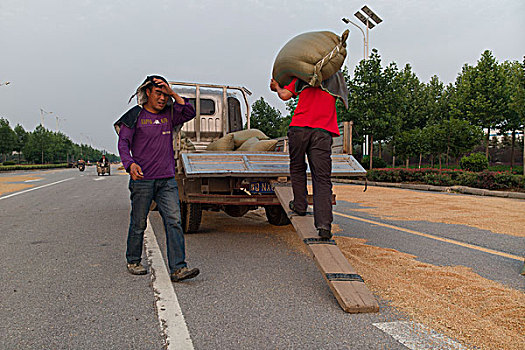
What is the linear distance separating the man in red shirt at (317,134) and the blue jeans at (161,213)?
4.32 feet

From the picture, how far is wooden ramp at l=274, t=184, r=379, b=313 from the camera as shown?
9.94 ft

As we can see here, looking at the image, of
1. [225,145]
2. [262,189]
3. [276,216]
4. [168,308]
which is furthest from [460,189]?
[168,308]

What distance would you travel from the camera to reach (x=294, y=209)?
4410 mm

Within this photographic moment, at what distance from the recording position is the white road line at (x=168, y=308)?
256 centimetres

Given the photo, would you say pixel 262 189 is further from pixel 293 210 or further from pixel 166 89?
Result: pixel 166 89

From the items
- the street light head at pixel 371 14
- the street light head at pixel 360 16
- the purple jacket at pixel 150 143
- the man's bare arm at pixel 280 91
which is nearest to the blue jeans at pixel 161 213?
the purple jacket at pixel 150 143

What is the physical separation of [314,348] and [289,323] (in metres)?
0.40

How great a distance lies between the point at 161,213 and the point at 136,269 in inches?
25.2

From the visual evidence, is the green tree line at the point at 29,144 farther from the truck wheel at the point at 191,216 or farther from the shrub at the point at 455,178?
the truck wheel at the point at 191,216

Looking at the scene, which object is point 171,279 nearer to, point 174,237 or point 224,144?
point 174,237

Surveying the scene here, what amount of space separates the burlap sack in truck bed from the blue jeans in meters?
1.67

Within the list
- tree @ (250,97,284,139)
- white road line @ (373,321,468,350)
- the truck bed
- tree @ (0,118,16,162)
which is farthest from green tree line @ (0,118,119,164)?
white road line @ (373,321,468,350)

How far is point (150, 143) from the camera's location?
Result: 4074 mm

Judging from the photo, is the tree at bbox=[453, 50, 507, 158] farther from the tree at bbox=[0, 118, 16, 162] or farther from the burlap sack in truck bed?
the tree at bbox=[0, 118, 16, 162]
